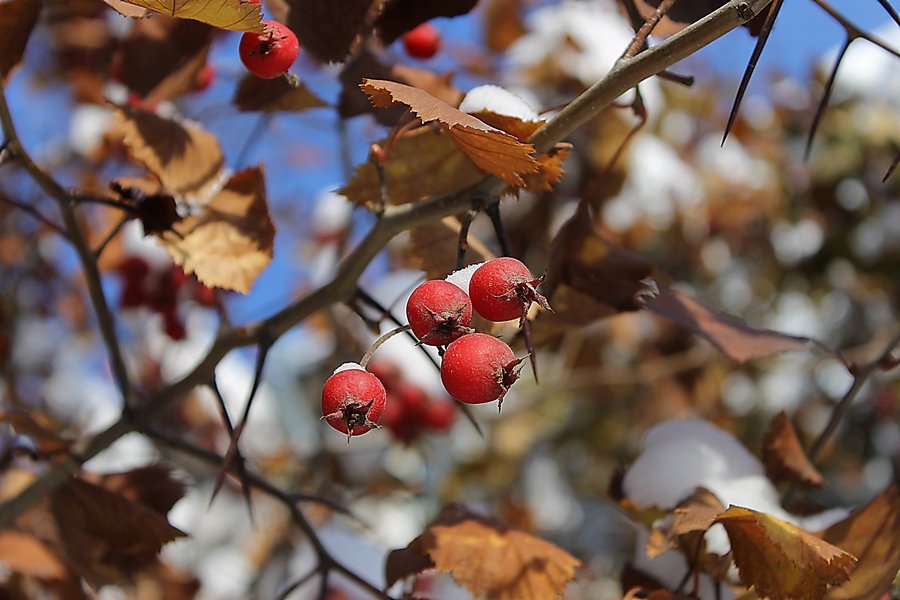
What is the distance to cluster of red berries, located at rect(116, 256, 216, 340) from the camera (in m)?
1.22

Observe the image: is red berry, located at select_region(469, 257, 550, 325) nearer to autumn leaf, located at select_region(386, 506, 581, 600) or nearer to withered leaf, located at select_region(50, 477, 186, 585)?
autumn leaf, located at select_region(386, 506, 581, 600)

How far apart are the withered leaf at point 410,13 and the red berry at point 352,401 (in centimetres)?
40

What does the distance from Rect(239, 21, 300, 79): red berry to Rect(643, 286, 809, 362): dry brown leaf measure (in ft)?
1.17

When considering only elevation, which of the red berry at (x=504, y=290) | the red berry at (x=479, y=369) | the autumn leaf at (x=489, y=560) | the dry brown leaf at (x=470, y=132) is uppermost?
the dry brown leaf at (x=470, y=132)

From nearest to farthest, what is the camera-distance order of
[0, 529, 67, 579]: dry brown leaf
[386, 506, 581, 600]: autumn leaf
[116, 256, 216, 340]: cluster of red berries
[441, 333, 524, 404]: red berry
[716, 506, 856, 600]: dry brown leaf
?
[441, 333, 524, 404]: red berry < [716, 506, 856, 600]: dry brown leaf < [386, 506, 581, 600]: autumn leaf < [0, 529, 67, 579]: dry brown leaf < [116, 256, 216, 340]: cluster of red berries

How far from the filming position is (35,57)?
92.6 inches

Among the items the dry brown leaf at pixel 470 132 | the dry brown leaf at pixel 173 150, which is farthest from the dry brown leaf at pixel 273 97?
the dry brown leaf at pixel 470 132

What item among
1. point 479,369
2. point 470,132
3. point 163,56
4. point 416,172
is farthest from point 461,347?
point 163,56

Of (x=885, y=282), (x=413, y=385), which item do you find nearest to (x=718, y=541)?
(x=413, y=385)

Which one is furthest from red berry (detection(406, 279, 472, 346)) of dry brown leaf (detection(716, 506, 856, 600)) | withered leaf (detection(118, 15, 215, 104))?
withered leaf (detection(118, 15, 215, 104))

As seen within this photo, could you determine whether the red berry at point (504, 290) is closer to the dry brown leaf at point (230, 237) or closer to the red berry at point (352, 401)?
the red berry at point (352, 401)

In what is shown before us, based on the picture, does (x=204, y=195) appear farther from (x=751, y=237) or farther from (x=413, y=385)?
(x=751, y=237)

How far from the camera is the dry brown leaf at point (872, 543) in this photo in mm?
625

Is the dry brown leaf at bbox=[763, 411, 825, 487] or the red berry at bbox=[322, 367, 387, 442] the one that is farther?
the dry brown leaf at bbox=[763, 411, 825, 487]
